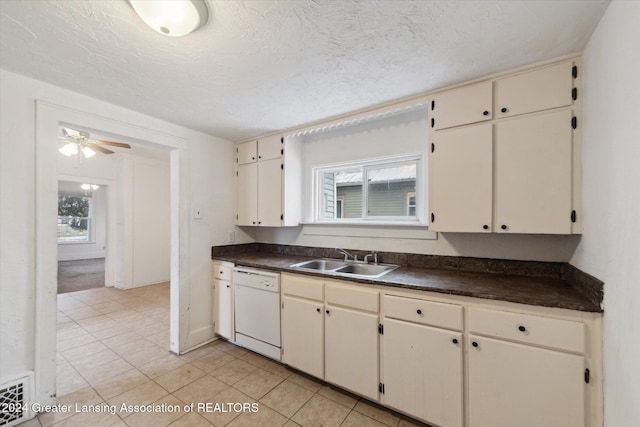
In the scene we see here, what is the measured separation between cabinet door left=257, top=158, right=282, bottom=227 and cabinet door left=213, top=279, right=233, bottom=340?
2.67 ft

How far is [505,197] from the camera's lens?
165cm

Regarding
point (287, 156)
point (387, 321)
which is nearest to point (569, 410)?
point (387, 321)

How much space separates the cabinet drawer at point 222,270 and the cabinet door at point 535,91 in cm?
272

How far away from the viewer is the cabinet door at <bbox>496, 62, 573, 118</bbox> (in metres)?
1.49

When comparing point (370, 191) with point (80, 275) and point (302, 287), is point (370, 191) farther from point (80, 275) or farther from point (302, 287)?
point (80, 275)

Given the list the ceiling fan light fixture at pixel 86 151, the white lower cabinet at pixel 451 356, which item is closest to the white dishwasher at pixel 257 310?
the white lower cabinet at pixel 451 356

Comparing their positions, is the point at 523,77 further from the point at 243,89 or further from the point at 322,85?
the point at 243,89

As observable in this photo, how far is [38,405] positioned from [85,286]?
427 centimetres

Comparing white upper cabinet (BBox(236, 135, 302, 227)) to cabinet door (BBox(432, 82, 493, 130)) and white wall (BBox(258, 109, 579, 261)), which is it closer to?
white wall (BBox(258, 109, 579, 261))

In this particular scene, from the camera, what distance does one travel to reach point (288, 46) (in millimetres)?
1399

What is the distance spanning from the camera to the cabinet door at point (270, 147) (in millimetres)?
2824

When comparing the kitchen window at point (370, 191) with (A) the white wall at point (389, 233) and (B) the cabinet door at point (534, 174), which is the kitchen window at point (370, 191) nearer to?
(A) the white wall at point (389, 233)

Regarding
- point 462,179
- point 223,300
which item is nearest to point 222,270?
point 223,300

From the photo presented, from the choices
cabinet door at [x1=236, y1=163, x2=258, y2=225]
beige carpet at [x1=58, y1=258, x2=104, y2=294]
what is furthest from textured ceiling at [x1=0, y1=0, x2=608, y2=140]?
beige carpet at [x1=58, y1=258, x2=104, y2=294]
